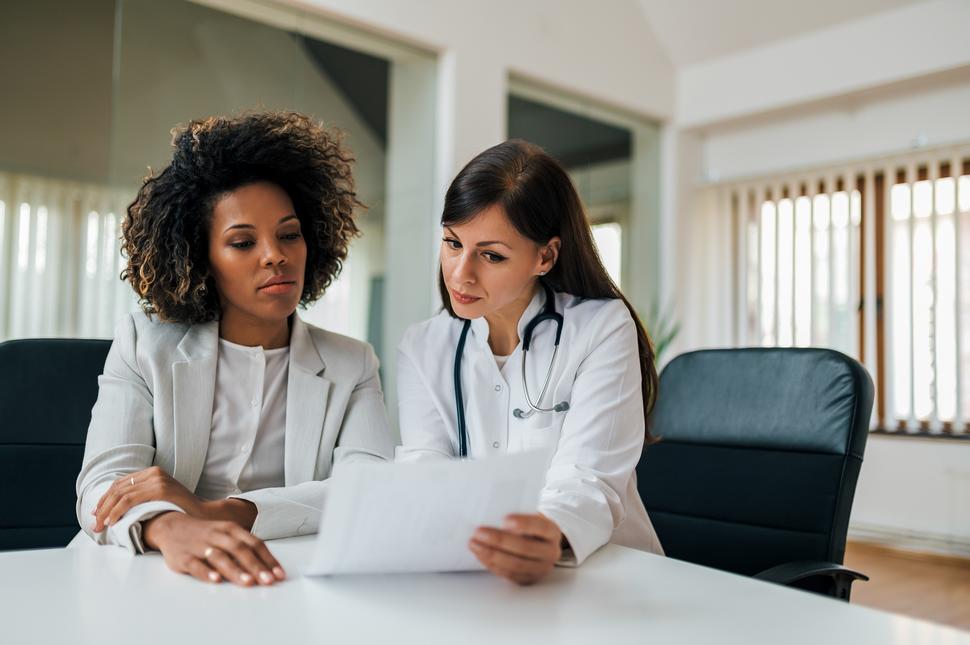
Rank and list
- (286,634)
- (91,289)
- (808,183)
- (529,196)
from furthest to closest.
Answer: (808,183) → (91,289) → (529,196) → (286,634)

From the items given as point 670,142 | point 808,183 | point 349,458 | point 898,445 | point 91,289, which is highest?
point 670,142

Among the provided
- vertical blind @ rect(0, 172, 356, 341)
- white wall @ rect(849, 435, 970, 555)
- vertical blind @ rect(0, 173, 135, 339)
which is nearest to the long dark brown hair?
vertical blind @ rect(0, 172, 356, 341)

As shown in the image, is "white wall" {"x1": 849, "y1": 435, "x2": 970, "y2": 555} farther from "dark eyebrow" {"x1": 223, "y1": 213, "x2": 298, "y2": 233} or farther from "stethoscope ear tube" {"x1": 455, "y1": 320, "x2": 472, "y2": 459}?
"dark eyebrow" {"x1": 223, "y1": 213, "x2": 298, "y2": 233}

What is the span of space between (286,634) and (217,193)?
1157mm

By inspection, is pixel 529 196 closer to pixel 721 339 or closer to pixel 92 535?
pixel 92 535

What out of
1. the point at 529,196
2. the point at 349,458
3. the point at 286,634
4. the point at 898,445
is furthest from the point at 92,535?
the point at 898,445

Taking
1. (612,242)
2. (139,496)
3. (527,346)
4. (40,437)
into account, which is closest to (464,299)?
(527,346)

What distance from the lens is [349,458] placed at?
1.64 metres

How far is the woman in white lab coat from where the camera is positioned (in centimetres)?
152

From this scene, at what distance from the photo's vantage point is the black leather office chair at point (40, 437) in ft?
5.37

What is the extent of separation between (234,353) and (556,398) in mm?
669

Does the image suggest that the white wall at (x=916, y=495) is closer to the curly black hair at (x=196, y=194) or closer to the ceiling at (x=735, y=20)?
the ceiling at (x=735, y=20)

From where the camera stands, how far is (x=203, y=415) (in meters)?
1.58

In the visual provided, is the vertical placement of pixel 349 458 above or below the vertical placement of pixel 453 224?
below
